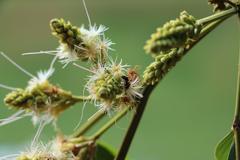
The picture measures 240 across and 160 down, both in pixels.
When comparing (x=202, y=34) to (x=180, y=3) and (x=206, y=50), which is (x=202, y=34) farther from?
(x=180, y=3)

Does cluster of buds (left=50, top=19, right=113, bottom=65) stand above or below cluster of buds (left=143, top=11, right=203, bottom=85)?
above

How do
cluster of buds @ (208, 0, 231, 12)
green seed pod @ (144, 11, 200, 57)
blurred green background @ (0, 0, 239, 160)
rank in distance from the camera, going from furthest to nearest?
blurred green background @ (0, 0, 239, 160) → cluster of buds @ (208, 0, 231, 12) → green seed pod @ (144, 11, 200, 57)

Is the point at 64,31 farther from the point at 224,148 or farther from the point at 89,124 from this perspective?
the point at 224,148

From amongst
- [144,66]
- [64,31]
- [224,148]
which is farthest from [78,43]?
[144,66]

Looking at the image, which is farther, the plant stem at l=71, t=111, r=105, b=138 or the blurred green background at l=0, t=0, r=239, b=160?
the blurred green background at l=0, t=0, r=239, b=160

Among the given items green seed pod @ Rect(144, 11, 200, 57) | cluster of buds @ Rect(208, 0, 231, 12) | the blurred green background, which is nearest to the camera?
green seed pod @ Rect(144, 11, 200, 57)

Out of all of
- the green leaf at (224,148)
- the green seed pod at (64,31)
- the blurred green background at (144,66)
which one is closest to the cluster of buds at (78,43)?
the green seed pod at (64,31)

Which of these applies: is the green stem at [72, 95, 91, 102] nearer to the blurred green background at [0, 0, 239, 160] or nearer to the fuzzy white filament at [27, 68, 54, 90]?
the fuzzy white filament at [27, 68, 54, 90]

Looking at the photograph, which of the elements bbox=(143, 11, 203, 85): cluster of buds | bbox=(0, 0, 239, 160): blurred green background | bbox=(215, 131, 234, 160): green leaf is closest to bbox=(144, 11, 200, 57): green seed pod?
bbox=(143, 11, 203, 85): cluster of buds
